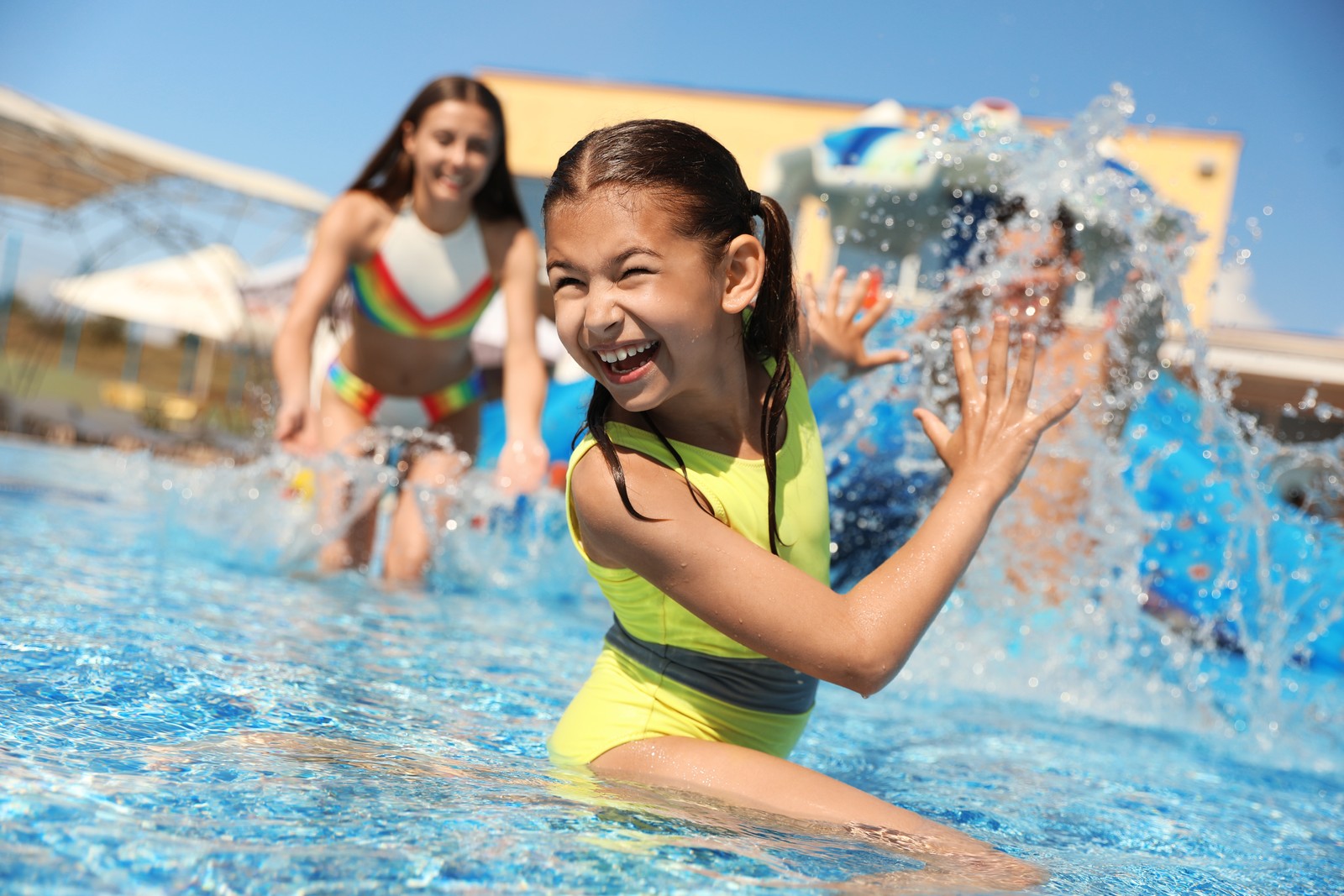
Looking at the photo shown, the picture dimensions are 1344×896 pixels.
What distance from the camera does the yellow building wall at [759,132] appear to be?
16.9m

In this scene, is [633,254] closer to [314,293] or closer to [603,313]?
[603,313]

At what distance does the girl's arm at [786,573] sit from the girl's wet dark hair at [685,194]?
1.7 inches

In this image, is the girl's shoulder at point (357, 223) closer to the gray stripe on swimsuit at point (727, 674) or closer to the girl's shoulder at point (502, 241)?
the girl's shoulder at point (502, 241)

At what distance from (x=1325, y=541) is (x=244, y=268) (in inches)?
502

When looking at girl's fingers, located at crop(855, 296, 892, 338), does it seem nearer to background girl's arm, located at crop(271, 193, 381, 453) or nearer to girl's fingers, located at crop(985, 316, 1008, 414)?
girl's fingers, located at crop(985, 316, 1008, 414)

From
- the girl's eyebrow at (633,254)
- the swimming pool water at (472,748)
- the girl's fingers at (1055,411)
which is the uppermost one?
the girl's eyebrow at (633,254)

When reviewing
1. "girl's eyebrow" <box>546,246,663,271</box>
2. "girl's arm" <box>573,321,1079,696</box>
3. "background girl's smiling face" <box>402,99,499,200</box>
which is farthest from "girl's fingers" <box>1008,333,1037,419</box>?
"background girl's smiling face" <box>402,99,499,200</box>

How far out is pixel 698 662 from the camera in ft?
6.39

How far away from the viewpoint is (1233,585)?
16.5 ft

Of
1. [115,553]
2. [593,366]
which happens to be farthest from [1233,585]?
[115,553]

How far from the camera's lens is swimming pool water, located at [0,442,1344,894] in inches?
51.3

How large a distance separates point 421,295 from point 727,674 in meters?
2.58

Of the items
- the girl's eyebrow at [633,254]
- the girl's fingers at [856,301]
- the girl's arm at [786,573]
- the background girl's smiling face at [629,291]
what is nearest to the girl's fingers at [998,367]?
the girl's arm at [786,573]

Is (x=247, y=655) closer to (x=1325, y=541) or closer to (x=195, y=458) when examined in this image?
(x=1325, y=541)
